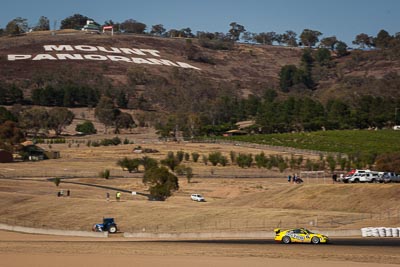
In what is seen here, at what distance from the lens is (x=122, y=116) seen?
17338cm

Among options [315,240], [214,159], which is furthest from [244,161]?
[315,240]

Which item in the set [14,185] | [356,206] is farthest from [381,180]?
[14,185]

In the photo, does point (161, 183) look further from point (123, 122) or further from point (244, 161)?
point (123, 122)

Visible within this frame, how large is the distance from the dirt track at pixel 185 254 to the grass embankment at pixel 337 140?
8635cm

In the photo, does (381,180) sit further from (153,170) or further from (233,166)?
(233,166)

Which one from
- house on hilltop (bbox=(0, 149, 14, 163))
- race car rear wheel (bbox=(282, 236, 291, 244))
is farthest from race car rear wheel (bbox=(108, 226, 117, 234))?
house on hilltop (bbox=(0, 149, 14, 163))

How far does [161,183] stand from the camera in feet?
258

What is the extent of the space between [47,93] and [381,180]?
425 feet

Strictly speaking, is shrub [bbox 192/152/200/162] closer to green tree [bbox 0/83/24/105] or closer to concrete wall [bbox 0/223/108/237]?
concrete wall [bbox 0/223/108/237]

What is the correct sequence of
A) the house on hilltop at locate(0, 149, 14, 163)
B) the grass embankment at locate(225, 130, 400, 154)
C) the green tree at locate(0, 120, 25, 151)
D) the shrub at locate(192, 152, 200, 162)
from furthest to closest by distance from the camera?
the grass embankment at locate(225, 130, 400, 154)
the green tree at locate(0, 120, 25, 151)
the shrub at locate(192, 152, 200, 162)
the house on hilltop at locate(0, 149, 14, 163)

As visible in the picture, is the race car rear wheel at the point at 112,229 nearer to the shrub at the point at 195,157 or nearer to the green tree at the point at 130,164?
the green tree at the point at 130,164

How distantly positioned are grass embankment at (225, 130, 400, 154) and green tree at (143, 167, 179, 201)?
54.7m

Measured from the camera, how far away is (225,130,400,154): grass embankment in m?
131

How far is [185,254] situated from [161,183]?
40.2 metres
